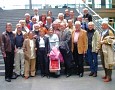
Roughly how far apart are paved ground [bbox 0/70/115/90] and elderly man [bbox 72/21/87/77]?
0.36 meters

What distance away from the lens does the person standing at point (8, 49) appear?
29.8 ft

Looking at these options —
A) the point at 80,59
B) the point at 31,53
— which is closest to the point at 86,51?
the point at 80,59

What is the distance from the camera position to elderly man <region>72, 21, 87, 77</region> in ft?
31.1

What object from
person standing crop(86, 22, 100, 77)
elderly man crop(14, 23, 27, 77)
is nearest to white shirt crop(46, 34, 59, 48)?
elderly man crop(14, 23, 27, 77)

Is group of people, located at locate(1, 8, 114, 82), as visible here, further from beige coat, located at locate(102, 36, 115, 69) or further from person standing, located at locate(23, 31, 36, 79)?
beige coat, located at locate(102, 36, 115, 69)

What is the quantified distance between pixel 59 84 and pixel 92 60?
155cm

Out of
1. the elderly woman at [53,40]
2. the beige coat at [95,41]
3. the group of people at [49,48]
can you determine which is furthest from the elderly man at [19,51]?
the beige coat at [95,41]

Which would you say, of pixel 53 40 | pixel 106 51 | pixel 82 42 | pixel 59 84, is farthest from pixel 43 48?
pixel 106 51

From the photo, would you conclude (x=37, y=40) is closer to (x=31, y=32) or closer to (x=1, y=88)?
(x=31, y=32)

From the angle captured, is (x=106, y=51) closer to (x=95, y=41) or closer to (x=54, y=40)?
(x=95, y=41)

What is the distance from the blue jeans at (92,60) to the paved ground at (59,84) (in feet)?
0.93

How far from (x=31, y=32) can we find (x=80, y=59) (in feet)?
5.71

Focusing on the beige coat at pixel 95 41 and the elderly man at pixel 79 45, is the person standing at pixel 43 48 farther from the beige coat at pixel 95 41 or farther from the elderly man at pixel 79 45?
the beige coat at pixel 95 41

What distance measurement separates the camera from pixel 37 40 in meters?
9.61
